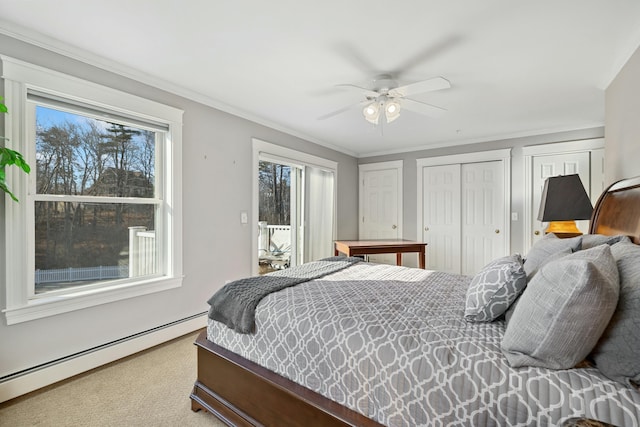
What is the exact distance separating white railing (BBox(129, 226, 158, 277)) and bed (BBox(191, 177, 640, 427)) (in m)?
1.25

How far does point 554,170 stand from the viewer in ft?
12.7

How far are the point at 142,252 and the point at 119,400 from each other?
1.18 metres

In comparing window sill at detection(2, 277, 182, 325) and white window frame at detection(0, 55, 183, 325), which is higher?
white window frame at detection(0, 55, 183, 325)

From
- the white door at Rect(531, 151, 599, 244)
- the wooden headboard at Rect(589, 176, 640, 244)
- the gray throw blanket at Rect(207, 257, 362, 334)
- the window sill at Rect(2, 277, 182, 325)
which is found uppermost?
the white door at Rect(531, 151, 599, 244)

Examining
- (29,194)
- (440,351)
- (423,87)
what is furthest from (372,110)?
(29,194)

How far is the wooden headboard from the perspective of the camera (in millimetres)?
1603

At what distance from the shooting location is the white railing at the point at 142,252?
2531mm

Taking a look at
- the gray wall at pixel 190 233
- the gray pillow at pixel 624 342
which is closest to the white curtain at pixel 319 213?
the gray wall at pixel 190 233

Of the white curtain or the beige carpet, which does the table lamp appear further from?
the beige carpet

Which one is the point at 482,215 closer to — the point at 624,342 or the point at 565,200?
the point at 565,200

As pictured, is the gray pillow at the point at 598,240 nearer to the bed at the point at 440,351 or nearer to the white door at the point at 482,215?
the bed at the point at 440,351

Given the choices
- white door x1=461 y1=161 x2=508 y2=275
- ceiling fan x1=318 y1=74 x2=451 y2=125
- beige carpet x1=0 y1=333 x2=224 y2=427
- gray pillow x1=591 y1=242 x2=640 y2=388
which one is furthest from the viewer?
white door x1=461 y1=161 x2=508 y2=275

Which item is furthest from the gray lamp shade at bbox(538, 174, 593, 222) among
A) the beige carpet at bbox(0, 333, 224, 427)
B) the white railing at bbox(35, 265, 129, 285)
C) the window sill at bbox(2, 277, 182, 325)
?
the white railing at bbox(35, 265, 129, 285)

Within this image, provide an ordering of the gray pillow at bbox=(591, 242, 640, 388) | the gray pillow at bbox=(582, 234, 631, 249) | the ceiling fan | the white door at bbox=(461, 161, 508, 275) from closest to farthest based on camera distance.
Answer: the gray pillow at bbox=(591, 242, 640, 388), the gray pillow at bbox=(582, 234, 631, 249), the ceiling fan, the white door at bbox=(461, 161, 508, 275)
